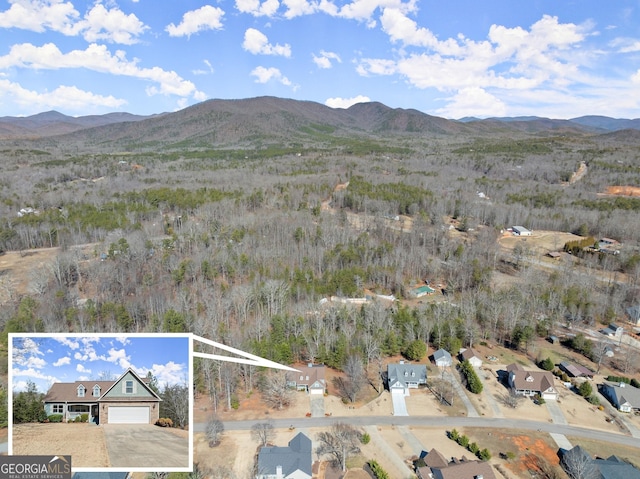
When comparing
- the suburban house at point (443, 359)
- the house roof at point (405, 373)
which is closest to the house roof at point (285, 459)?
the house roof at point (405, 373)

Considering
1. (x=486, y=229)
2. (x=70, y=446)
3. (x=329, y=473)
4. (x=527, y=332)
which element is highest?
(x=70, y=446)

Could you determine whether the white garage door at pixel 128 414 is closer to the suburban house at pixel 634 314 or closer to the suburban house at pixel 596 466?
the suburban house at pixel 596 466

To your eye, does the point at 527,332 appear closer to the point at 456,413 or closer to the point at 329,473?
the point at 456,413

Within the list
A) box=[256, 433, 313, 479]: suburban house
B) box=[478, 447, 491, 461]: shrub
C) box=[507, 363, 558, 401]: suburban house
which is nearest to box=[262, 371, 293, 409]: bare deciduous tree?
box=[256, 433, 313, 479]: suburban house

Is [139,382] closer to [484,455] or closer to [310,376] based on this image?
[484,455]

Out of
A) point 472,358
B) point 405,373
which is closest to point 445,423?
point 405,373

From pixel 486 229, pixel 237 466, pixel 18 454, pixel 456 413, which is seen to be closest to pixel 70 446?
pixel 18 454

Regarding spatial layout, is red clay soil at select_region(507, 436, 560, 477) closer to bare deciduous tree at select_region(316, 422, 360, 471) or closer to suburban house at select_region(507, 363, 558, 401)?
suburban house at select_region(507, 363, 558, 401)
